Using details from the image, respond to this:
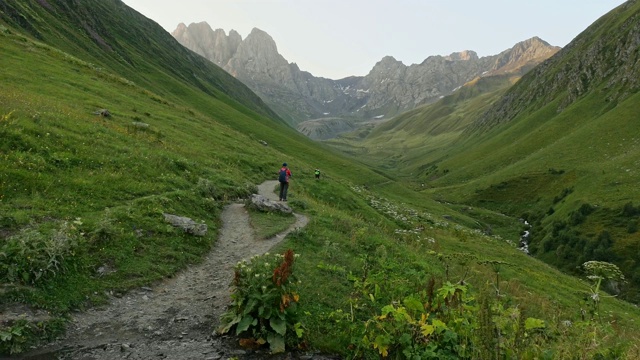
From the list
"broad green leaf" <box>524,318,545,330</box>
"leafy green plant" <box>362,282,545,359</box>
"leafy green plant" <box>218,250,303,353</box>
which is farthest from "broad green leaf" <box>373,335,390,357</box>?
"broad green leaf" <box>524,318,545,330</box>

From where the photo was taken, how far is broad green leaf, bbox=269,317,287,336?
→ 951 cm

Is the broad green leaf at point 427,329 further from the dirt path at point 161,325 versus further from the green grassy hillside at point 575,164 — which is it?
the green grassy hillside at point 575,164

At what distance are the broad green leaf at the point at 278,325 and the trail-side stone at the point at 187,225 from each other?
29.5 ft

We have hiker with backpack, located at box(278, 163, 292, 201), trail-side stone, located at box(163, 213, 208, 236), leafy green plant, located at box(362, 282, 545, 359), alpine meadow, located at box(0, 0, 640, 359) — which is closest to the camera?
leafy green plant, located at box(362, 282, 545, 359)

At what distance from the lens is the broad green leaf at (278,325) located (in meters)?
9.51

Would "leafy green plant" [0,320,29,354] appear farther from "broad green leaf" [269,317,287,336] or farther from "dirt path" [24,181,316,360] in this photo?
"broad green leaf" [269,317,287,336]

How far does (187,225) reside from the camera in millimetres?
17547

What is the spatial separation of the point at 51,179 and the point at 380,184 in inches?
3035

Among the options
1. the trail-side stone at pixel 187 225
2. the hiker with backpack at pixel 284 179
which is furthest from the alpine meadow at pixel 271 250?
the hiker with backpack at pixel 284 179

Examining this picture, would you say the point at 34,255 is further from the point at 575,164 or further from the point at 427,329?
the point at 575,164

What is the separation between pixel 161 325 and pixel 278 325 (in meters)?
3.70

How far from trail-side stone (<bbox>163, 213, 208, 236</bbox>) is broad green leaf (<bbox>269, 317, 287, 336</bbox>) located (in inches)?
354

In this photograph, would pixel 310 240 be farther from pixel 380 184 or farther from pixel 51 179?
pixel 380 184

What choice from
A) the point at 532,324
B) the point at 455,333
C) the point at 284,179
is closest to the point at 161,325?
the point at 455,333
